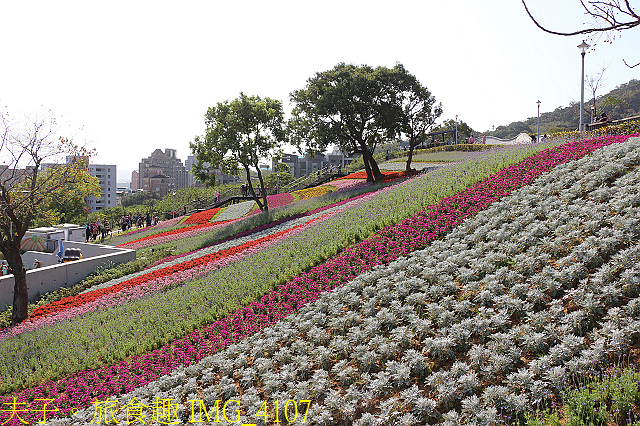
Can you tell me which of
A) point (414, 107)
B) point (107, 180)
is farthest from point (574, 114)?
point (107, 180)

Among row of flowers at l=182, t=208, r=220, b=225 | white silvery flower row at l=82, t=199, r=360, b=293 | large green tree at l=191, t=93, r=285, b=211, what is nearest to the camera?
white silvery flower row at l=82, t=199, r=360, b=293

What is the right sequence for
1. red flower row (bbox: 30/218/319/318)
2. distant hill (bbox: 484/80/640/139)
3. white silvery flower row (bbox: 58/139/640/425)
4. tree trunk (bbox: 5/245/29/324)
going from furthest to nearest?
distant hill (bbox: 484/80/640/139), red flower row (bbox: 30/218/319/318), tree trunk (bbox: 5/245/29/324), white silvery flower row (bbox: 58/139/640/425)

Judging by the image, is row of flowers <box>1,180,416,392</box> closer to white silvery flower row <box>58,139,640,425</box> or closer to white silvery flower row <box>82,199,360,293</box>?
white silvery flower row <box>58,139,640,425</box>

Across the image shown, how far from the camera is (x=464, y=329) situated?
505 centimetres

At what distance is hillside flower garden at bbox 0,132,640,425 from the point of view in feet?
14.2

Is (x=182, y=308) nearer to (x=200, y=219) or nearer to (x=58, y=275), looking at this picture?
(x=58, y=275)

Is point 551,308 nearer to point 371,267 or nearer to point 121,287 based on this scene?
point 371,267

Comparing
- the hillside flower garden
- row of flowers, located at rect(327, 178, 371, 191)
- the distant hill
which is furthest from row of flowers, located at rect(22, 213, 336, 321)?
the distant hill

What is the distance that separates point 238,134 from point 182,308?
671 inches

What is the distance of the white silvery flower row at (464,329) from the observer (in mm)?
4156

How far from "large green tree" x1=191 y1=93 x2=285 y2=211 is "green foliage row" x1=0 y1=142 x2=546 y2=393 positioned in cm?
1307

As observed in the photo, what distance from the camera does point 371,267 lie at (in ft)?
26.4

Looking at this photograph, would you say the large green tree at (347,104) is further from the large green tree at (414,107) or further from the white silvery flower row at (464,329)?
the white silvery flower row at (464,329)

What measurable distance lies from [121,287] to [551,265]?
12.5 m
